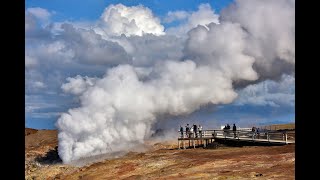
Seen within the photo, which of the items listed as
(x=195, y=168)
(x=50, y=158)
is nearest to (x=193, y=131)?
(x=50, y=158)

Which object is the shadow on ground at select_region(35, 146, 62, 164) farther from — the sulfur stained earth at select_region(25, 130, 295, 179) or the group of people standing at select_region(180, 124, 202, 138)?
the group of people standing at select_region(180, 124, 202, 138)

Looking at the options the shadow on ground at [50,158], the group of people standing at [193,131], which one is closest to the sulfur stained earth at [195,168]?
the shadow on ground at [50,158]

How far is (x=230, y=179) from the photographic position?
26375mm

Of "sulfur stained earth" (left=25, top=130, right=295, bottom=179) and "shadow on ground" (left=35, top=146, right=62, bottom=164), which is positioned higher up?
"sulfur stained earth" (left=25, top=130, right=295, bottom=179)

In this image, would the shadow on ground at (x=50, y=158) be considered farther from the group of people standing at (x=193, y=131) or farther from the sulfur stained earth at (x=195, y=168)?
the group of people standing at (x=193, y=131)

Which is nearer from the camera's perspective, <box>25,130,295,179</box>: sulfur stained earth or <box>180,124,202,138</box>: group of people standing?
<box>25,130,295,179</box>: sulfur stained earth

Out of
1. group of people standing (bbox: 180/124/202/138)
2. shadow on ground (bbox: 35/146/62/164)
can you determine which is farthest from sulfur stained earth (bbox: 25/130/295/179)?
group of people standing (bbox: 180/124/202/138)

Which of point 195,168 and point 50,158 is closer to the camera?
point 195,168

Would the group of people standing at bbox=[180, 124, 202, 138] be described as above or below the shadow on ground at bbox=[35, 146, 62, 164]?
above

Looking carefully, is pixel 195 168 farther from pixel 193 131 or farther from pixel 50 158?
pixel 50 158

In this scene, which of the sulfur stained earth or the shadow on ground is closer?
the sulfur stained earth
